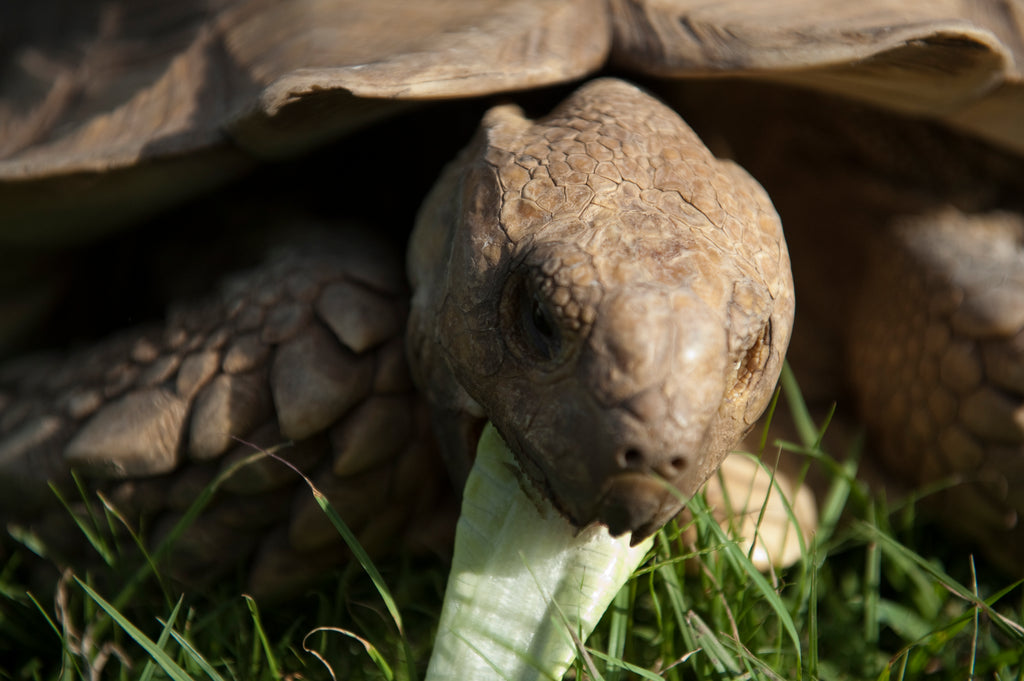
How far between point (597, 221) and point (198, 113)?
0.84 metres

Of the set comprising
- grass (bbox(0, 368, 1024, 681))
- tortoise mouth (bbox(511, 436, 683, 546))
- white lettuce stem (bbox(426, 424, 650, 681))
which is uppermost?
tortoise mouth (bbox(511, 436, 683, 546))

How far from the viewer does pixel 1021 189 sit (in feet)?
6.57

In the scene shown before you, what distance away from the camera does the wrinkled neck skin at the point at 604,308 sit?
0.95 m

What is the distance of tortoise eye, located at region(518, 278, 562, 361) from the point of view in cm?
104

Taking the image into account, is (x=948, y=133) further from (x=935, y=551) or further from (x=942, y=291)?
(x=935, y=551)

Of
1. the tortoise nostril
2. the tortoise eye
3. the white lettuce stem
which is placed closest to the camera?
the tortoise nostril

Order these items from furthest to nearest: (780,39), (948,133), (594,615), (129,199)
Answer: (948,133), (129,199), (780,39), (594,615)

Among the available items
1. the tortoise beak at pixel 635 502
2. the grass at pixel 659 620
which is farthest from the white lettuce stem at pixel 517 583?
the tortoise beak at pixel 635 502

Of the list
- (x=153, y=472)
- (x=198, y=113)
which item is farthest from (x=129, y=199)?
(x=153, y=472)

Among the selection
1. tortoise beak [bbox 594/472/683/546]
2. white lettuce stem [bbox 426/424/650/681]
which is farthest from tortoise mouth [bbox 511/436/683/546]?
white lettuce stem [bbox 426/424/650/681]

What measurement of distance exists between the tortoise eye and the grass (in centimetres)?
38

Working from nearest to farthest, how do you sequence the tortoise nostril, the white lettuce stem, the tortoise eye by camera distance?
the tortoise nostril → the tortoise eye → the white lettuce stem

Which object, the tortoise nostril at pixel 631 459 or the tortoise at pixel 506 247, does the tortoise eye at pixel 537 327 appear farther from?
the tortoise nostril at pixel 631 459

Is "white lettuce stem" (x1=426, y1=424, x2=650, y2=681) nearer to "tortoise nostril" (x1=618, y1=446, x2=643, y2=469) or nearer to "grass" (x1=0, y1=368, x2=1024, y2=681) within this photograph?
"grass" (x1=0, y1=368, x2=1024, y2=681)
